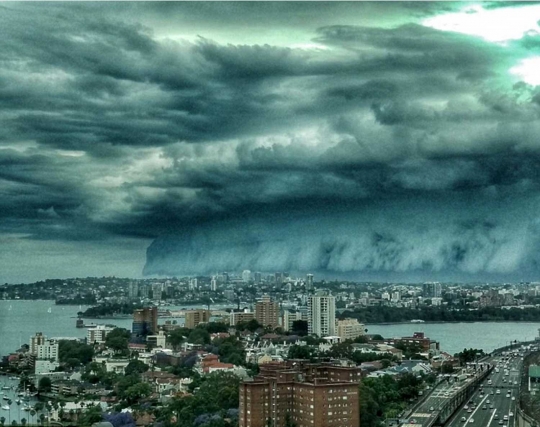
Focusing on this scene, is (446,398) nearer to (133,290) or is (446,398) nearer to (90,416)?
(90,416)

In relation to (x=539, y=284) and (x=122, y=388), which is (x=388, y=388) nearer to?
(x=122, y=388)

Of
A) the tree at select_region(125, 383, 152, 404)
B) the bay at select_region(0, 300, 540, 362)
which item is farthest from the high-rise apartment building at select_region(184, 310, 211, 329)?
the tree at select_region(125, 383, 152, 404)

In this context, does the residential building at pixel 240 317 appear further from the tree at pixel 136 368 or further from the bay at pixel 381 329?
the tree at pixel 136 368

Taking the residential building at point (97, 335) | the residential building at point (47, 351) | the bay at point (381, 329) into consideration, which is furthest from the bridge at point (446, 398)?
the residential building at point (97, 335)

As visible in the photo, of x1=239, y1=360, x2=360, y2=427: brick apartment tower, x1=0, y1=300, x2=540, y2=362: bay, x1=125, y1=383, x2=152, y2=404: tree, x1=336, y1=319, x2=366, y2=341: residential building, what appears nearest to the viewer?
x1=239, y1=360, x2=360, y2=427: brick apartment tower

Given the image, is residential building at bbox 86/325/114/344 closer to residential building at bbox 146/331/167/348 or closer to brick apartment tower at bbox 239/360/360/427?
residential building at bbox 146/331/167/348

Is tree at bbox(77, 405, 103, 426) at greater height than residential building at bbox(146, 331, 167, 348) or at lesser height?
lesser

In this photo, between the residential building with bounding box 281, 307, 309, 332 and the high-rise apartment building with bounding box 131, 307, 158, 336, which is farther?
the residential building with bounding box 281, 307, 309, 332
